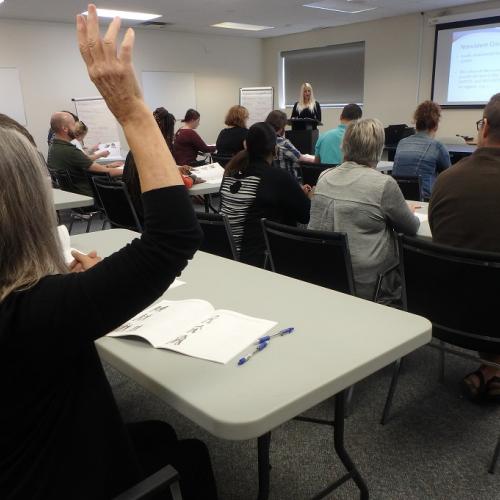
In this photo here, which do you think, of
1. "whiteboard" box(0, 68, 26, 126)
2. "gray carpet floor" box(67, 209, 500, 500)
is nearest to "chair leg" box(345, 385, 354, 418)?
"gray carpet floor" box(67, 209, 500, 500)

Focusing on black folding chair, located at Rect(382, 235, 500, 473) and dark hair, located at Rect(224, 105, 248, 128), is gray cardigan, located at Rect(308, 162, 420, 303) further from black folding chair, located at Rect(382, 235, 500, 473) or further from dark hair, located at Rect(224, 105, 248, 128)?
dark hair, located at Rect(224, 105, 248, 128)

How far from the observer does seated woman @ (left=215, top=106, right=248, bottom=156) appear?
550 centimetres

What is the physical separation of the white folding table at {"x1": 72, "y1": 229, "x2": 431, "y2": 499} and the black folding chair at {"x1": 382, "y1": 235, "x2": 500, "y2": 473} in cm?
48

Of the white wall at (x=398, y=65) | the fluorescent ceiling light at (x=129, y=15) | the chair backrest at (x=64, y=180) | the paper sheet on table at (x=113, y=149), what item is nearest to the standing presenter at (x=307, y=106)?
the white wall at (x=398, y=65)

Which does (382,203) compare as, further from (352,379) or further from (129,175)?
(129,175)

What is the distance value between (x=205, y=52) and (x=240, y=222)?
7.95m

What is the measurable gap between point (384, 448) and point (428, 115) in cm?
258

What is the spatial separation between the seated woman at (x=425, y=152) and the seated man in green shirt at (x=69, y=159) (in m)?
2.56

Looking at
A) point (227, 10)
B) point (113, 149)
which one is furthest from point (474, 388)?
point (227, 10)

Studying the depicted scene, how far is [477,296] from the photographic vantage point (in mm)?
1549

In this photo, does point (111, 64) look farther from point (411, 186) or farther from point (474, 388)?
point (411, 186)

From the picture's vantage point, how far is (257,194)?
248 centimetres

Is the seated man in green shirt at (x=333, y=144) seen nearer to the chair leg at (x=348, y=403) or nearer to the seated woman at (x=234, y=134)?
the seated woman at (x=234, y=134)

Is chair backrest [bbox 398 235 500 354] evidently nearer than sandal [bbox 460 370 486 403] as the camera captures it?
Yes
